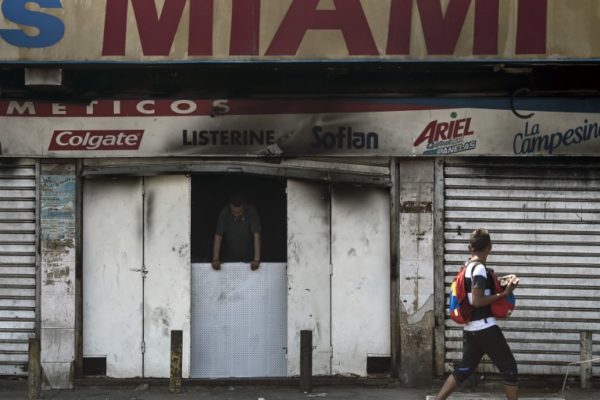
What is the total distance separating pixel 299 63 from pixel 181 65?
1411mm

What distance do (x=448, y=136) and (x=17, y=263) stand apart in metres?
5.63

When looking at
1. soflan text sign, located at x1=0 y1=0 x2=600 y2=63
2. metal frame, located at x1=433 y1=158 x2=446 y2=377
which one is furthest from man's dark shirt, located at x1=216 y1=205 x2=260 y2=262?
metal frame, located at x1=433 y1=158 x2=446 y2=377

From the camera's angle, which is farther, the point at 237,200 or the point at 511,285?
the point at 237,200

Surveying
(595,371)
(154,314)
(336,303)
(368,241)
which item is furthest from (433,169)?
(154,314)

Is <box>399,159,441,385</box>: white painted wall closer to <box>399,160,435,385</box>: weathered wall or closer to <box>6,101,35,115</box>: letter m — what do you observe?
<box>399,160,435,385</box>: weathered wall

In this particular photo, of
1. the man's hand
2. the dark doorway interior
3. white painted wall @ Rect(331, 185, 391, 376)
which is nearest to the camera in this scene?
the man's hand

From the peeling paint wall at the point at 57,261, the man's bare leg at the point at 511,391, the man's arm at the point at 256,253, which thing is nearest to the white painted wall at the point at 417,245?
the man's arm at the point at 256,253

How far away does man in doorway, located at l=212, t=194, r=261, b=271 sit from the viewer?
12273mm

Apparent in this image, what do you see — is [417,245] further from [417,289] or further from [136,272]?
[136,272]

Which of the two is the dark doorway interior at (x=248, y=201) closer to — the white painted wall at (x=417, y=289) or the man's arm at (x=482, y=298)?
the white painted wall at (x=417, y=289)

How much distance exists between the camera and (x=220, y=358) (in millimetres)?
12180

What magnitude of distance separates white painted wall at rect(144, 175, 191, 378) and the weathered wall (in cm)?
271

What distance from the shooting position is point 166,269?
39.3 feet

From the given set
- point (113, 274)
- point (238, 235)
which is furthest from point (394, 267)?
point (113, 274)
